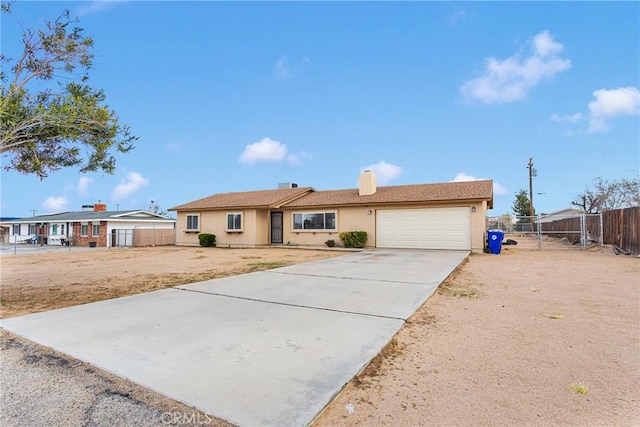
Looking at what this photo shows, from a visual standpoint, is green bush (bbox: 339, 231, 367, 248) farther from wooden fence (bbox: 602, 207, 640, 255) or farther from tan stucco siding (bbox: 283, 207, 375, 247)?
wooden fence (bbox: 602, 207, 640, 255)

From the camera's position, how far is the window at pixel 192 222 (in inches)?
889

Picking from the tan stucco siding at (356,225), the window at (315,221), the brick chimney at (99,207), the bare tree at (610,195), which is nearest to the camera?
the tan stucco siding at (356,225)

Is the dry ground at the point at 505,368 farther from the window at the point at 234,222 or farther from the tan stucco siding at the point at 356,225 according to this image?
the window at the point at 234,222

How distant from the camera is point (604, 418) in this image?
2348mm

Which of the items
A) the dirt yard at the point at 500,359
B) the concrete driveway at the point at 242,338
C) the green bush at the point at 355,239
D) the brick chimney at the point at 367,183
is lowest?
the dirt yard at the point at 500,359

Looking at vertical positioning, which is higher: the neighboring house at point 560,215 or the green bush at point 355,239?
the neighboring house at point 560,215

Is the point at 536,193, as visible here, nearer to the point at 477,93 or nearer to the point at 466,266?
the point at 477,93

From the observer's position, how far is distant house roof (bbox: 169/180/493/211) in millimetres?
15930

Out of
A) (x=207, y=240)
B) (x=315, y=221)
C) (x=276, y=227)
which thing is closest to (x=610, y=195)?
(x=315, y=221)

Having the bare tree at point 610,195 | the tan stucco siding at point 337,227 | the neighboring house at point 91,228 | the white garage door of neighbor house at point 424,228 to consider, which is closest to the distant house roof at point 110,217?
the neighboring house at point 91,228

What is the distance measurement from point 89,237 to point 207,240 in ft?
47.8

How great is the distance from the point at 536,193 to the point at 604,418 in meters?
47.3

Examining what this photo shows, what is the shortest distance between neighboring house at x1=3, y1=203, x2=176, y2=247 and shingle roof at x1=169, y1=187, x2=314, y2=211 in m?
5.50

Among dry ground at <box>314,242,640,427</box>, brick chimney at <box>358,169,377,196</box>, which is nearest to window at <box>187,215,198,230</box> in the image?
brick chimney at <box>358,169,377,196</box>
